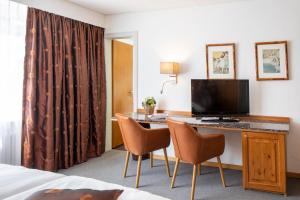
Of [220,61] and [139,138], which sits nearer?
[139,138]

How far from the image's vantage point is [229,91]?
3.51 meters

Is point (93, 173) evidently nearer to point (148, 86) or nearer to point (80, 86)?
point (80, 86)

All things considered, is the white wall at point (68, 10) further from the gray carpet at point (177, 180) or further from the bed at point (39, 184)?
the bed at point (39, 184)

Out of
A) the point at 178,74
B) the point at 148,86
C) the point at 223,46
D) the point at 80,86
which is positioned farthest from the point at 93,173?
the point at 223,46

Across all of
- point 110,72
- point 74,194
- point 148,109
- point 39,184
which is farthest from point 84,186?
point 110,72

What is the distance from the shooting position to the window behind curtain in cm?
297

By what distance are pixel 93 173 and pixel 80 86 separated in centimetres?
131

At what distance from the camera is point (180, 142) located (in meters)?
2.92

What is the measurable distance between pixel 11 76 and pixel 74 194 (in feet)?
7.68

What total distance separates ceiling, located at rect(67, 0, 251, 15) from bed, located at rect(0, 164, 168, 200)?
2.91m

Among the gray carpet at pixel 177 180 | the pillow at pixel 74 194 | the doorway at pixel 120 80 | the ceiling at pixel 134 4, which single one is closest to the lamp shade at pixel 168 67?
the ceiling at pixel 134 4

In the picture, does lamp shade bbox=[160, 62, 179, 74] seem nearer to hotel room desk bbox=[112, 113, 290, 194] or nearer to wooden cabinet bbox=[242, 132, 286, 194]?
hotel room desk bbox=[112, 113, 290, 194]

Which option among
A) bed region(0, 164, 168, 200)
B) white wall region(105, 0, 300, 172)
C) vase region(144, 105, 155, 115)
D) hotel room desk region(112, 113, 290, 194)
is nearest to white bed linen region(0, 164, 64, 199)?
bed region(0, 164, 168, 200)

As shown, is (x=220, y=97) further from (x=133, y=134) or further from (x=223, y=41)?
(x=133, y=134)
